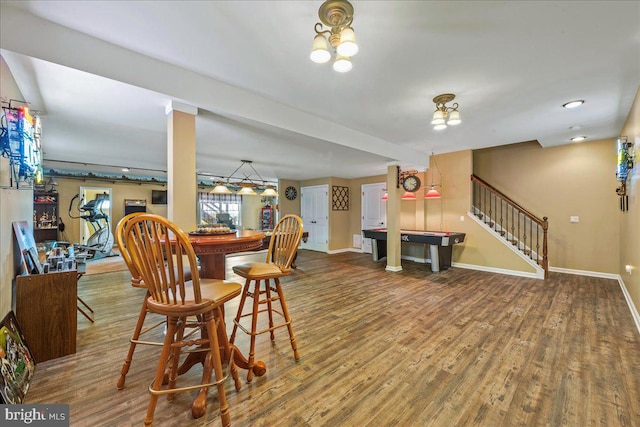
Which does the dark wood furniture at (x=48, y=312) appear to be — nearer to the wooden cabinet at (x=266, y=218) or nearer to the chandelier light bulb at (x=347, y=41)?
the chandelier light bulb at (x=347, y=41)

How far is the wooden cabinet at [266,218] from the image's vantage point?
479 inches

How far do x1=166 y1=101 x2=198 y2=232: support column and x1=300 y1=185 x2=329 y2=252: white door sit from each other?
585 cm

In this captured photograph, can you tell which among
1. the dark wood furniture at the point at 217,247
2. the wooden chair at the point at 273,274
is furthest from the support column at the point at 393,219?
the dark wood furniture at the point at 217,247

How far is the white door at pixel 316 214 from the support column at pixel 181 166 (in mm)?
5849

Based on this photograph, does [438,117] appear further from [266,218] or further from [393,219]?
[266,218]

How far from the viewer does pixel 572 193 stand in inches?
199

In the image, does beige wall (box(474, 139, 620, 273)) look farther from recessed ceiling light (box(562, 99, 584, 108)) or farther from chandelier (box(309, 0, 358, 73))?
chandelier (box(309, 0, 358, 73))

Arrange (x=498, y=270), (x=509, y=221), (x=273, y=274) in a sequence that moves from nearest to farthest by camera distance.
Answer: (x=273, y=274)
(x=498, y=270)
(x=509, y=221)

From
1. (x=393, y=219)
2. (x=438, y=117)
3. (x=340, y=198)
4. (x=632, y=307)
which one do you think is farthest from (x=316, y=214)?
(x=632, y=307)

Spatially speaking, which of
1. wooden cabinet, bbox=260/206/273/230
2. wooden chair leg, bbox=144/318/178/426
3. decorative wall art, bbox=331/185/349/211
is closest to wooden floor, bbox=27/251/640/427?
wooden chair leg, bbox=144/318/178/426

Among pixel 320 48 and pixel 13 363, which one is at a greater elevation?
pixel 320 48

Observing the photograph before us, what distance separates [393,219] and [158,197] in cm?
836

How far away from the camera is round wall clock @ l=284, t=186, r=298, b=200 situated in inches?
358

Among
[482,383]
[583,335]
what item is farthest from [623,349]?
[482,383]
